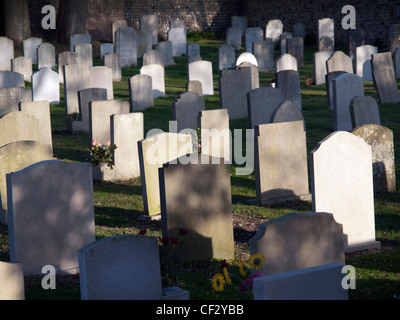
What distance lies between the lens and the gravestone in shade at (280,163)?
28.0ft

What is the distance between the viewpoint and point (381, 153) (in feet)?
29.6

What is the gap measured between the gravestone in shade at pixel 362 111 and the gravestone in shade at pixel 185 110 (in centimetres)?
317

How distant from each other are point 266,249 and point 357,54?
1677 cm

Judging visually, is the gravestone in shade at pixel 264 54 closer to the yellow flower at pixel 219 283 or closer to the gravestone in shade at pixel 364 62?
the gravestone in shade at pixel 364 62

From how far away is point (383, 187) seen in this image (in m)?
9.19

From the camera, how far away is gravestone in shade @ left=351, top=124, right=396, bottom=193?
891 cm

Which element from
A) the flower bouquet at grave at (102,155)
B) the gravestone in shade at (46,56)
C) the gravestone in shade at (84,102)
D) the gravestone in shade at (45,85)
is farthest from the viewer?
the gravestone in shade at (46,56)

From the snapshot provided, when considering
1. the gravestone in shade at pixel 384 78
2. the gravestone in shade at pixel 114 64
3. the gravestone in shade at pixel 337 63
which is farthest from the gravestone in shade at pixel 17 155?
the gravestone in shade at pixel 114 64

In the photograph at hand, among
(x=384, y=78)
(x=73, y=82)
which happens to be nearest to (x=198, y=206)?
(x=73, y=82)

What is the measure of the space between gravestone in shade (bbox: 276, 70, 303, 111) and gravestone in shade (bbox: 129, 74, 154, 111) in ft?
11.2

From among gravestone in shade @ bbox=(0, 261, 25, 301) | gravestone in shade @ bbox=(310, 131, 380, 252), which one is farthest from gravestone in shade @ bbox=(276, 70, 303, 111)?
gravestone in shade @ bbox=(0, 261, 25, 301)

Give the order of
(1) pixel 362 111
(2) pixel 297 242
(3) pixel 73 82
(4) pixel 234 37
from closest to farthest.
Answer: (2) pixel 297 242, (1) pixel 362 111, (3) pixel 73 82, (4) pixel 234 37

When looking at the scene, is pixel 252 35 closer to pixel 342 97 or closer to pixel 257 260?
pixel 342 97

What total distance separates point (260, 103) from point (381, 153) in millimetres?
3758
